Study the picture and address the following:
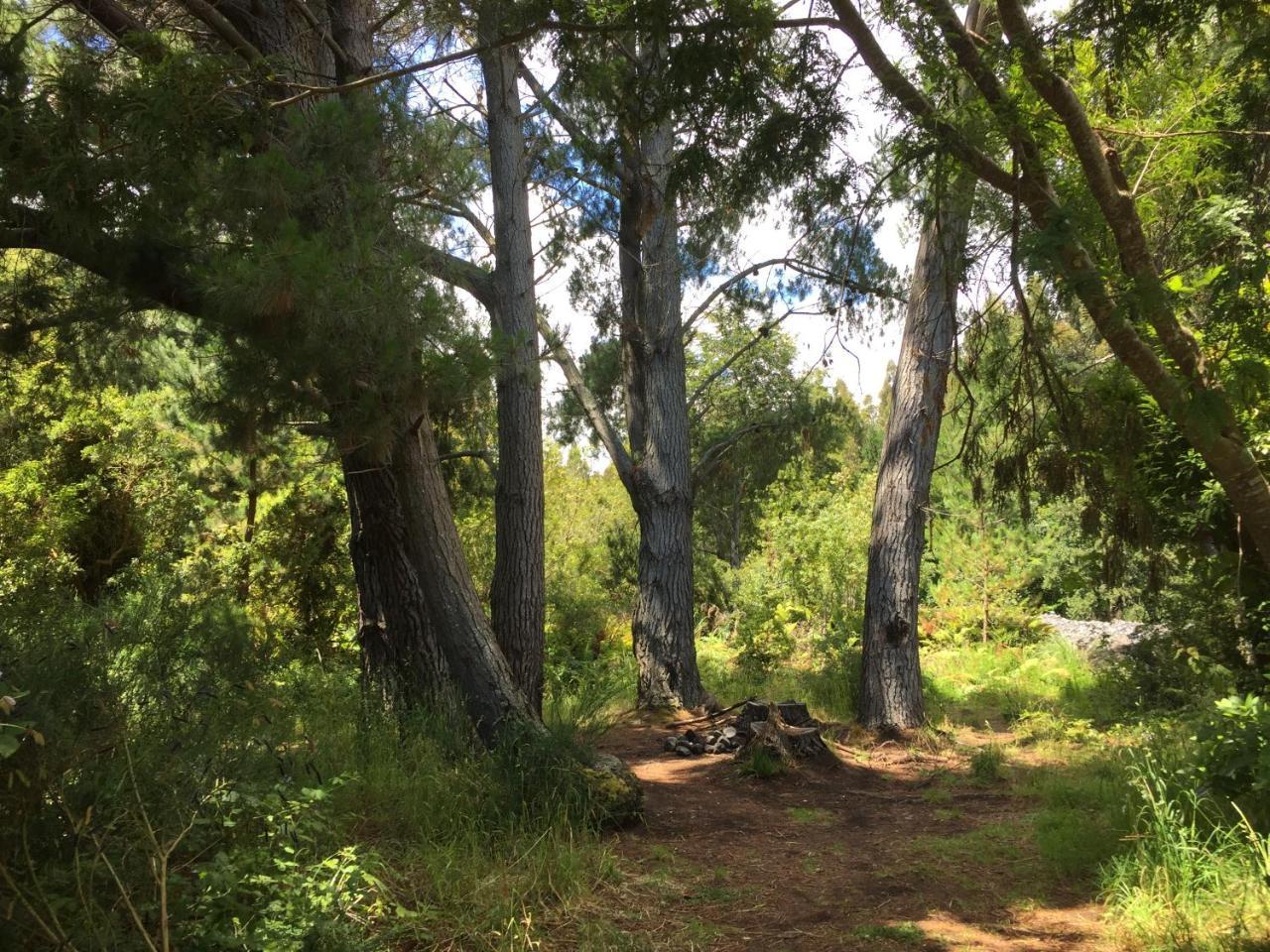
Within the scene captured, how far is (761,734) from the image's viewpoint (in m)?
7.62

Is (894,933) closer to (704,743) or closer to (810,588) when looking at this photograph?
(704,743)

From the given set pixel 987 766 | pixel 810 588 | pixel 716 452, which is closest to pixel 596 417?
pixel 716 452

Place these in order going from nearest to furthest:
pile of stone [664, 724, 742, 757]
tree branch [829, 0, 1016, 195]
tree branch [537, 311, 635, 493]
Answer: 1. tree branch [829, 0, 1016, 195]
2. pile of stone [664, 724, 742, 757]
3. tree branch [537, 311, 635, 493]

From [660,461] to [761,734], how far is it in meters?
3.59

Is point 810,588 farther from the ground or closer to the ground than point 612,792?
farther from the ground

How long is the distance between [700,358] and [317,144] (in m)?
22.6

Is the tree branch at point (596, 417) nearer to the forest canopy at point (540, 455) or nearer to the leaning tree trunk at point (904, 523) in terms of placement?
the forest canopy at point (540, 455)

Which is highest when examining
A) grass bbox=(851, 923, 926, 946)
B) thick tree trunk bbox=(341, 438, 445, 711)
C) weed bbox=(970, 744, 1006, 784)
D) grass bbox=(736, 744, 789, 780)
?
thick tree trunk bbox=(341, 438, 445, 711)

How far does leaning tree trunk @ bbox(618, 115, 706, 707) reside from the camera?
10.1 meters

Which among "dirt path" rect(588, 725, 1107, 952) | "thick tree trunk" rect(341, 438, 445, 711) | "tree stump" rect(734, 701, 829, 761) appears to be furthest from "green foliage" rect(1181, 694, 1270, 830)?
"thick tree trunk" rect(341, 438, 445, 711)

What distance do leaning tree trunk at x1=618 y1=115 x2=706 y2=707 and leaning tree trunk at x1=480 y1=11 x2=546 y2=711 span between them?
1897 mm

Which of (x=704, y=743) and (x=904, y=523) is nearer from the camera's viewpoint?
(x=704, y=743)

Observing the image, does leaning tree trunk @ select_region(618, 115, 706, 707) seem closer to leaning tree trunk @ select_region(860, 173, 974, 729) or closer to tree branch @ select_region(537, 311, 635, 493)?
tree branch @ select_region(537, 311, 635, 493)

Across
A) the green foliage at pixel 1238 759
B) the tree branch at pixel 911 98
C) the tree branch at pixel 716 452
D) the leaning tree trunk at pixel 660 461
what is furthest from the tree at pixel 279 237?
the tree branch at pixel 716 452
